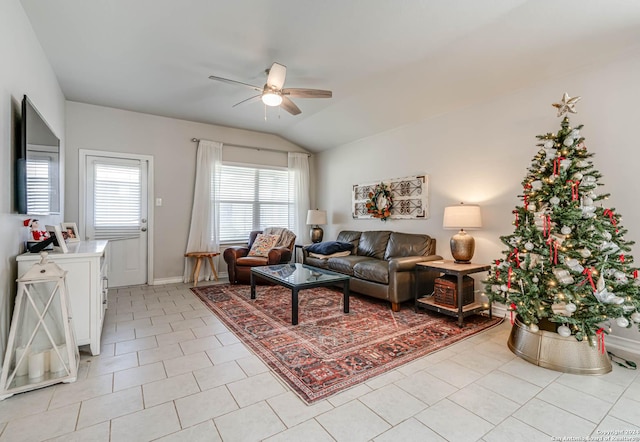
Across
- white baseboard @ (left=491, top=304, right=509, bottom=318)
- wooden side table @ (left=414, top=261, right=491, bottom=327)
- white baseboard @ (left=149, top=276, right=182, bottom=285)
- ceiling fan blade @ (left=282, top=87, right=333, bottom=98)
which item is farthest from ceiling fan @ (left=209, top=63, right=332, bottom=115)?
white baseboard @ (left=149, top=276, right=182, bottom=285)

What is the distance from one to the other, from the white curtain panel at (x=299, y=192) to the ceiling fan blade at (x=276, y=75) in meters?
3.12

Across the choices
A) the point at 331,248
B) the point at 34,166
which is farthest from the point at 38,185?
the point at 331,248

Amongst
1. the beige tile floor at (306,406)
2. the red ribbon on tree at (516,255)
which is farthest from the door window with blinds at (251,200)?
the red ribbon on tree at (516,255)

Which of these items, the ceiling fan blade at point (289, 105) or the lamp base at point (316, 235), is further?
the lamp base at point (316, 235)

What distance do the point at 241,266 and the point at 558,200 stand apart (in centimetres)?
388

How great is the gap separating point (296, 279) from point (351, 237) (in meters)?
2.08

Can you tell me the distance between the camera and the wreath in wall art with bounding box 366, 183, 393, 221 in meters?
4.74

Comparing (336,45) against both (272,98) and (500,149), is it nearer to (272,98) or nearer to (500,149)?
(272,98)

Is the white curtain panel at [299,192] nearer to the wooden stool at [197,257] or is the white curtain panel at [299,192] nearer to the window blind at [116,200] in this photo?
the wooden stool at [197,257]

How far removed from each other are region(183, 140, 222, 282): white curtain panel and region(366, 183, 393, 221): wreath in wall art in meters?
2.61

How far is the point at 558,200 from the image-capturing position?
7.39ft

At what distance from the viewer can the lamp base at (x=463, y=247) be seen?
340 centimetres

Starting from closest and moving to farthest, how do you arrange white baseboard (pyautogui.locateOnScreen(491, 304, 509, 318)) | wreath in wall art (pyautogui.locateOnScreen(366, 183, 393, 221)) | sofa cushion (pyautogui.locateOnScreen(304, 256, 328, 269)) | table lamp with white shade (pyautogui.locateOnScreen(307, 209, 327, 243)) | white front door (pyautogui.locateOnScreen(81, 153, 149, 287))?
1. white baseboard (pyautogui.locateOnScreen(491, 304, 509, 318))
2. white front door (pyautogui.locateOnScreen(81, 153, 149, 287))
3. sofa cushion (pyautogui.locateOnScreen(304, 256, 328, 269))
4. wreath in wall art (pyautogui.locateOnScreen(366, 183, 393, 221))
5. table lamp with white shade (pyautogui.locateOnScreen(307, 209, 327, 243))

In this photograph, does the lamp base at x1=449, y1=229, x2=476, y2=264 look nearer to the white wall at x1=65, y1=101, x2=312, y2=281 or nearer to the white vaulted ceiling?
the white vaulted ceiling
